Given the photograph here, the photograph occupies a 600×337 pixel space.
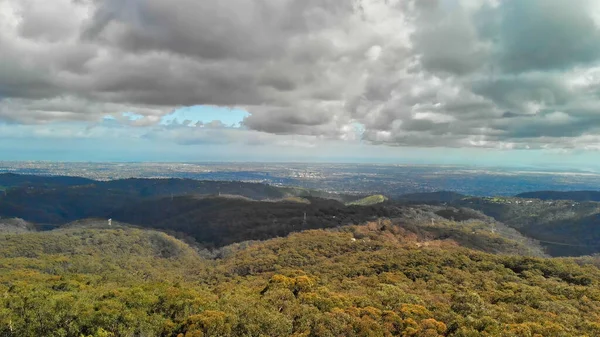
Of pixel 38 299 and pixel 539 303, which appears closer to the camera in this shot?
pixel 38 299

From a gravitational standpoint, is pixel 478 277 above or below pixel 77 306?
below

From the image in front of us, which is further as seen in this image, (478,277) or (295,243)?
(295,243)

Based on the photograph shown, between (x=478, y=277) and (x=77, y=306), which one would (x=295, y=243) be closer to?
(x=478, y=277)

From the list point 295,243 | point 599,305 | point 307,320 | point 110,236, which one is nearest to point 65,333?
point 307,320

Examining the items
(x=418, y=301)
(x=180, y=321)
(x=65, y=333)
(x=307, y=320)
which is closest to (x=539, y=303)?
(x=418, y=301)

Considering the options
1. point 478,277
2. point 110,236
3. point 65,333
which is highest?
point 65,333

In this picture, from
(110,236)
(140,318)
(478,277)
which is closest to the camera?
(140,318)

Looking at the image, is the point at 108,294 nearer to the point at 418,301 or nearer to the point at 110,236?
the point at 418,301

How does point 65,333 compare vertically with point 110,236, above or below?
above

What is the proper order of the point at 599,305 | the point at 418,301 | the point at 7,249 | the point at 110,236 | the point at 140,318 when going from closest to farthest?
the point at 140,318 < the point at 418,301 < the point at 599,305 < the point at 7,249 < the point at 110,236
